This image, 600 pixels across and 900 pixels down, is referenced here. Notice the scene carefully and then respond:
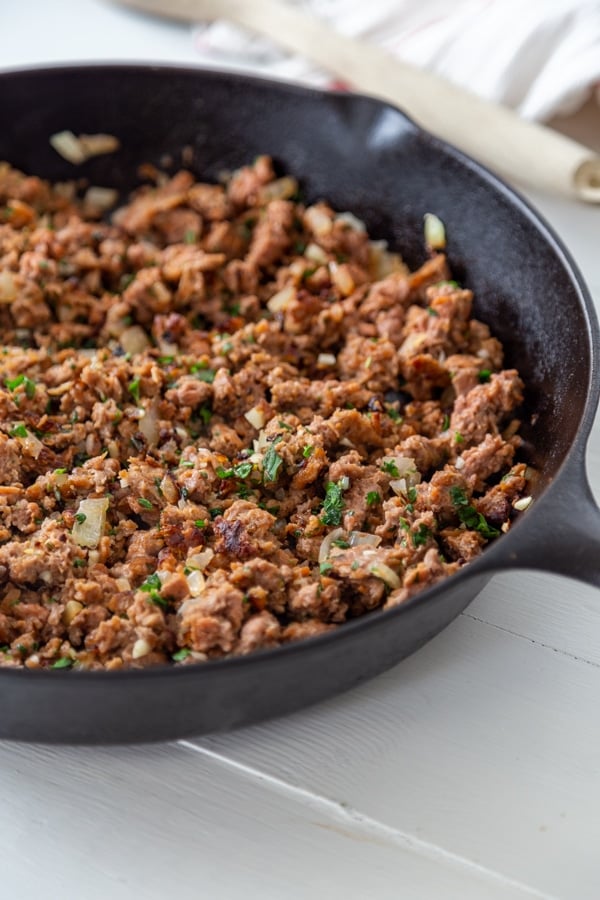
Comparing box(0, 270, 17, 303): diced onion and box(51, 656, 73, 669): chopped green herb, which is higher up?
box(0, 270, 17, 303): diced onion

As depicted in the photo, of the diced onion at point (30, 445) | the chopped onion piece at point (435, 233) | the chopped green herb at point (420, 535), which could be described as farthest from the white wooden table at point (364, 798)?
the chopped onion piece at point (435, 233)

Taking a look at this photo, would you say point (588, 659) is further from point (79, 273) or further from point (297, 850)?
point (79, 273)

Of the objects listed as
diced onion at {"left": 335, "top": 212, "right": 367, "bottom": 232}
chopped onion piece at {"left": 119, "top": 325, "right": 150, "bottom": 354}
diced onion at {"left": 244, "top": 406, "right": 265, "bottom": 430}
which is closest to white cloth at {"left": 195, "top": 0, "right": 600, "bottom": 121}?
diced onion at {"left": 335, "top": 212, "right": 367, "bottom": 232}

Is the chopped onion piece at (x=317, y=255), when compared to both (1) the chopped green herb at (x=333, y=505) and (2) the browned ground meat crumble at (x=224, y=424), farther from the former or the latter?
(1) the chopped green herb at (x=333, y=505)

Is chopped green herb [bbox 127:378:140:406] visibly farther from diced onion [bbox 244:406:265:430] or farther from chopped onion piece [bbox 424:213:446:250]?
chopped onion piece [bbox 424:213:446:250]

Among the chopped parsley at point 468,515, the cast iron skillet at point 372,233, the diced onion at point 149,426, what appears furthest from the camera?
the diced onion at point 149,426
